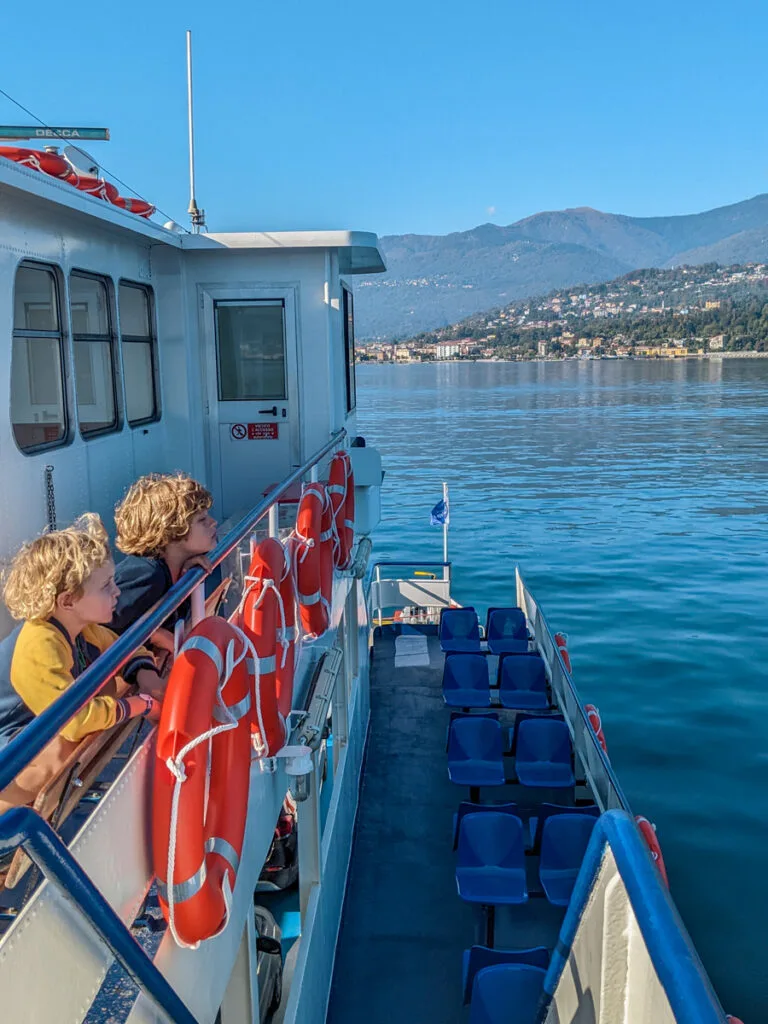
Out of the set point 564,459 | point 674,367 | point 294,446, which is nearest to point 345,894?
point 294,446

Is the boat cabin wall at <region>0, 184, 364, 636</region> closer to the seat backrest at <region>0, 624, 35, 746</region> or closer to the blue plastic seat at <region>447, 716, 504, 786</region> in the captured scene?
the seat backrest at <region>0, 624, 35, 746</region>

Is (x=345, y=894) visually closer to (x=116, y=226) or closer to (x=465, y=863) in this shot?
(x=465, y=863)

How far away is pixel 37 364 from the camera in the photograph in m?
6.18

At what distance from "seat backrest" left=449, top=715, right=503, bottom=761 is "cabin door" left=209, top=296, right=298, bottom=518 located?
349cm

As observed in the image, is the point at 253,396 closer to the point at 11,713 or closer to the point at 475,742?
the point at 475,742

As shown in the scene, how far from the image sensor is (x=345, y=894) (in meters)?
7.91

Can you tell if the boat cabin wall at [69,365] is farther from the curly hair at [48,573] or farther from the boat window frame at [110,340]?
the curly hair at [48,573]

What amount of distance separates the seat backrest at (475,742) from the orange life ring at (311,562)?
4616mm

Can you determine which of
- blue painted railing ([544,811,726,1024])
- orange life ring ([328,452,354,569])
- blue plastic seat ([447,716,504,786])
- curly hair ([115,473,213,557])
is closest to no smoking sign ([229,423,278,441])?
orange life ring ([328,452,354,569])

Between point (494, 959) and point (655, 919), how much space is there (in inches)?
208

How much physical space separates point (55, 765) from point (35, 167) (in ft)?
13.5

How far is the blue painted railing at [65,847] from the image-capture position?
5.06 feet

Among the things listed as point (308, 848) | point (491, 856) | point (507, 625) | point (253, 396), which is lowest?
point (491, 856)

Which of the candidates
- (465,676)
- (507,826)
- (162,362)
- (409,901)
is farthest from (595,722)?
(162,362)
